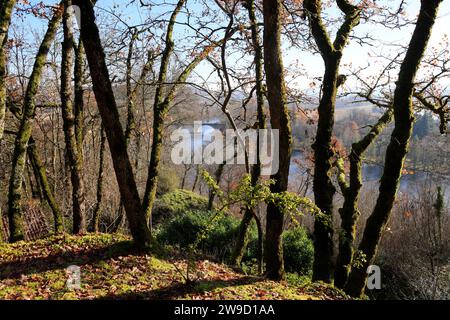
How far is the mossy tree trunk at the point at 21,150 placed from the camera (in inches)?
293

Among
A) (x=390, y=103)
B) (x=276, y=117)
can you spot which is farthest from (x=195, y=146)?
(x=276, y=117)

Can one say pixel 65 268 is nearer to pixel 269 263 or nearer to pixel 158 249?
pixel 158 249

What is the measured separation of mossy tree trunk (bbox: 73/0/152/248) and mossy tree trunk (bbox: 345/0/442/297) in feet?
11.6

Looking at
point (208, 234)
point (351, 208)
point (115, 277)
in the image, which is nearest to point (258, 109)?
point (351, 208)

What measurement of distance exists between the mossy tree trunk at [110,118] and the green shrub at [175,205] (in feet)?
47.4

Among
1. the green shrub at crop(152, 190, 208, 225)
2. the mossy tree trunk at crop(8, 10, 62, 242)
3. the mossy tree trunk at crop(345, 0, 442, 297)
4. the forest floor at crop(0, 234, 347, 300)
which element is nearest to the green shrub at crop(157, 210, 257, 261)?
the green shrub at crop(152, 190, 208, 225)

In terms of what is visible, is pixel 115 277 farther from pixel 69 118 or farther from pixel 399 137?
pixel 399 137

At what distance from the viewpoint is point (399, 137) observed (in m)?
A: 6.67

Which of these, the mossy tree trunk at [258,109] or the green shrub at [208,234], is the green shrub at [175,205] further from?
the mossy tree trunk at [258,109]

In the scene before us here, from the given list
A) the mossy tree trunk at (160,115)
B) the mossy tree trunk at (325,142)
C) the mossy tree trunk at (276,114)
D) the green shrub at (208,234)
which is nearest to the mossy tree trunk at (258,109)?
the mossy tree trunk at (160,115)

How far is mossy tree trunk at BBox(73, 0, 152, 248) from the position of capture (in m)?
4.93

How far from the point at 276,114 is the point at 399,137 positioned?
260 cm

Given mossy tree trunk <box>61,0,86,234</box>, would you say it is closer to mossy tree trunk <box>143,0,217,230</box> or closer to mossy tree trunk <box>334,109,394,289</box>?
mossy tree trunk <box>143,0,217,230</box>
